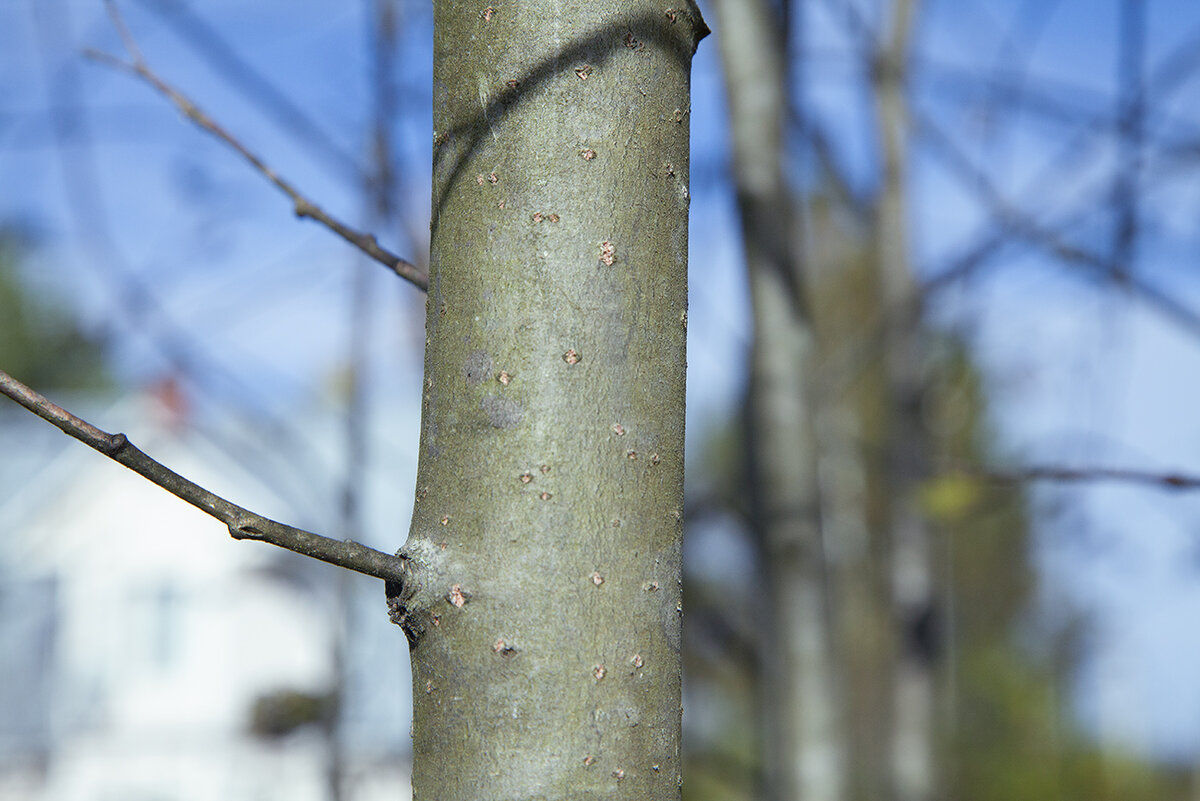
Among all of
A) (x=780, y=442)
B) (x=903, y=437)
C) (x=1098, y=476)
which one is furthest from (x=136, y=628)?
(x=1098, y=476)

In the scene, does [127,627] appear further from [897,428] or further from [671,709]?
[671,709]

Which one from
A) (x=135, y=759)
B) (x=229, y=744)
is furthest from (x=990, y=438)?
(x=135, y=759)

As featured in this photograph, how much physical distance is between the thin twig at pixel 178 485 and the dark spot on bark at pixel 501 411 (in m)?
0.13

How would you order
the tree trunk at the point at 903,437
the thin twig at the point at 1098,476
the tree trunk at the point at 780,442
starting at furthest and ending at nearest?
the tree trunk at the point at 903,437 < the tree trunk at the point at 780,442 < the thin twig at the point at 1098,476

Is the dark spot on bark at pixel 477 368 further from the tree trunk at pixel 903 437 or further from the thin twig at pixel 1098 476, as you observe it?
the tree trunk at pixel 903 437

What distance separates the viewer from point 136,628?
14.3m

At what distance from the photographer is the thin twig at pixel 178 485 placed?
2.27 ft

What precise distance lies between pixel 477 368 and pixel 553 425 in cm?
7

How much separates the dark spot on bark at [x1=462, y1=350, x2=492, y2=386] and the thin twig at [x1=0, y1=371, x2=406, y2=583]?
0.49 feet

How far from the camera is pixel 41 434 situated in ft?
41.9

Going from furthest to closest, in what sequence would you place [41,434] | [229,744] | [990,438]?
1. [990,438]
2. [229,744]
3. [41,434]

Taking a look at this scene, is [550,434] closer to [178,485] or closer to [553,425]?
[553,425]

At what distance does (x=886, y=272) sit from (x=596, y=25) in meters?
3.00

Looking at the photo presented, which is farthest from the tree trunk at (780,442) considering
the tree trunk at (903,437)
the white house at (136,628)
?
the white house at (136,628)
